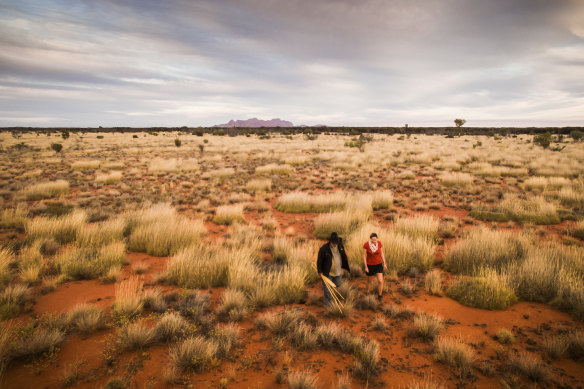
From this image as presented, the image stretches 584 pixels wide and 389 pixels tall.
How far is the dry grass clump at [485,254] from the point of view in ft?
20.0

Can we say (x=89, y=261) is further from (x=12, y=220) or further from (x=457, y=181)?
(x=457, y=181)

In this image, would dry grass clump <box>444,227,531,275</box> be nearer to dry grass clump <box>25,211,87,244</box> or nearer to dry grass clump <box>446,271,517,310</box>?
dry grass clump <box>446,271,517,310</box>

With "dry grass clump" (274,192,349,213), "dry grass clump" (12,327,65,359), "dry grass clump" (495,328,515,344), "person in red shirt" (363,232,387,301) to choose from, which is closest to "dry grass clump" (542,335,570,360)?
A: "dry grass clump" (495,328,515,344)

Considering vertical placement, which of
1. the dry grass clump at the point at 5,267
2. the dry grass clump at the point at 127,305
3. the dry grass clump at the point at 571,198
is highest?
the dry grass clump at the point at 571,198

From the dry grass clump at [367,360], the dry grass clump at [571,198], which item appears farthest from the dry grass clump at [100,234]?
the dry grass clump at [571,198]

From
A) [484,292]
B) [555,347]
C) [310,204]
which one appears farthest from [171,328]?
[310,204]

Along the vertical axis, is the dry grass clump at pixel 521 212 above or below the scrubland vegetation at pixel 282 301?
above

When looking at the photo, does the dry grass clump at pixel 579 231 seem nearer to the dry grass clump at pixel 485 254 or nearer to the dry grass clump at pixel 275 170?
the dry grass clump at pixel 485 254

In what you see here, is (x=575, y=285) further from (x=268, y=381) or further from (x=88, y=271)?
(x=88, y=271)

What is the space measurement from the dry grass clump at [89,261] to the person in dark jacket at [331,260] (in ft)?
15.5

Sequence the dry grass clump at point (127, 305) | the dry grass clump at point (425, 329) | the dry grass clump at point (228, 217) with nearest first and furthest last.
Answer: the dry grass clump at point (425, 329) < the dry grass clump at point (127, 305) < the dry grass clump at point (228, 217)

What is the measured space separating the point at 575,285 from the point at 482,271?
1383 mm

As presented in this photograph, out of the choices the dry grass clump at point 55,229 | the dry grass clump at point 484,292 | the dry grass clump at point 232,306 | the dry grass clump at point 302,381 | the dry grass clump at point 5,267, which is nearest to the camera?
the dry grass clump at point 302,381

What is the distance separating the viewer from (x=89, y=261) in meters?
6.01
